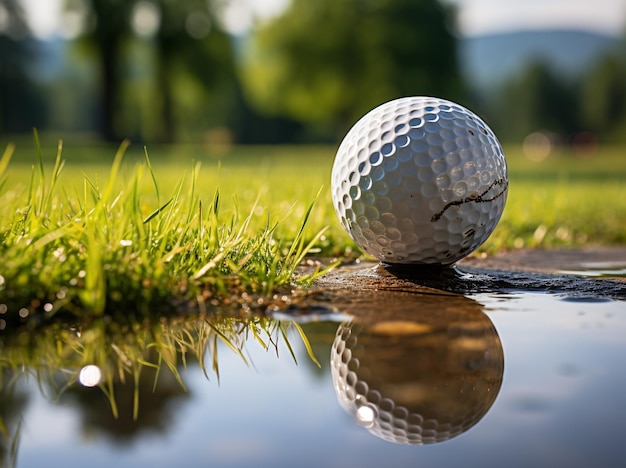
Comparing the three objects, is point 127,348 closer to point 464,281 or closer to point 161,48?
point 464,281

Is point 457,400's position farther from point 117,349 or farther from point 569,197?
point 569,197

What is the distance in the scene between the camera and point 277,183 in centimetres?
955

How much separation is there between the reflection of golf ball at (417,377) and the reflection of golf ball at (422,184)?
989 millimetres

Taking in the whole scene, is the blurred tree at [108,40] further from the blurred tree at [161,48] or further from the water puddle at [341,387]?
the water puddle at [341,387]

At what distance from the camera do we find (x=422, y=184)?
144 inches

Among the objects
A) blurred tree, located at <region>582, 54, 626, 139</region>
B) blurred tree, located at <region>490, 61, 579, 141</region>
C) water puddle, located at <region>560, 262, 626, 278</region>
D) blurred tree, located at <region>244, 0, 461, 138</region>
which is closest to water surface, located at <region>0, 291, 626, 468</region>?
water puddle, located at <region>560, 262, 626, 278</region>

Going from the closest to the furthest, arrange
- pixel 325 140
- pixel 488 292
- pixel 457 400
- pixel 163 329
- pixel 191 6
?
1. pixel 457 400
2. pixel 163 329
3. pixel 488 292
4. pixel 191 6
5. pixel 325 140

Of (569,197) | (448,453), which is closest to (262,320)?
(448,453)

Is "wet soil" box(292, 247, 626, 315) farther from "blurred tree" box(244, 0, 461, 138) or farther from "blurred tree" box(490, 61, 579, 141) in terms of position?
"blurred tree" box(490, 61, 579, 141)

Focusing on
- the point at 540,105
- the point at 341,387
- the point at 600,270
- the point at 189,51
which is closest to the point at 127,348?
the point at 341,387

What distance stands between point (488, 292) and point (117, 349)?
6.31 ft

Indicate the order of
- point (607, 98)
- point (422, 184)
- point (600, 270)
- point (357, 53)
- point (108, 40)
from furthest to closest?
point (607, 98), point (357, 53), point (108, 40), point (600, 270), point (422, 184)

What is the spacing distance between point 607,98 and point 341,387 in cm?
8154

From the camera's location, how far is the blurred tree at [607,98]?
74188 mm
